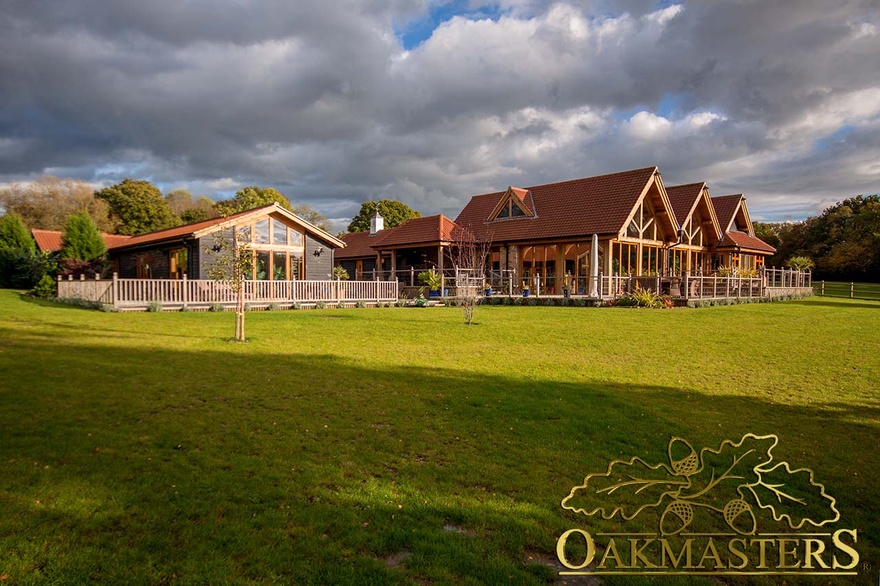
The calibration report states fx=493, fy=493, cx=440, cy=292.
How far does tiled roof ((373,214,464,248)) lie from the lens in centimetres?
3105

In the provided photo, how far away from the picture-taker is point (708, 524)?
393 centimetres

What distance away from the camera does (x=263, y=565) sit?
3.08m

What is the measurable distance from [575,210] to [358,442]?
26.1 metres

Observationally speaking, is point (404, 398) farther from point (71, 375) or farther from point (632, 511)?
point (71, 375)

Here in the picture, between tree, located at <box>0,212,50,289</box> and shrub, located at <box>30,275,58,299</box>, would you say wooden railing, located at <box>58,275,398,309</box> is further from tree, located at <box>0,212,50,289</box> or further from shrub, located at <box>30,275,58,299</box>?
tree, located at <box>0,212,50,289</box>

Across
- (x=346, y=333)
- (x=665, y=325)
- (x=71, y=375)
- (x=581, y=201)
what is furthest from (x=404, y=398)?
(x=581, y=201)

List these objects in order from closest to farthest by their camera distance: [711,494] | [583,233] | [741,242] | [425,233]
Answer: [711,494]
[583,233]
[425,233]
[741,242]

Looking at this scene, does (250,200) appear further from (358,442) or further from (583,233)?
(358,442)

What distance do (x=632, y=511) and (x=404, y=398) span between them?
3.57 meters

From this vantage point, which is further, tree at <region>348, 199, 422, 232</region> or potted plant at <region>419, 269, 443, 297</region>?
tree at <region>348, 199, 422, 232</region>

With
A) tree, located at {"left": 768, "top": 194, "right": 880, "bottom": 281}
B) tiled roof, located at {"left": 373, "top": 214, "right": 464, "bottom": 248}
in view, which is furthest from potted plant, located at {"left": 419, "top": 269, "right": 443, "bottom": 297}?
tree, located at {"left": 768, "top": 194, "right": 880, "bottom": 281}

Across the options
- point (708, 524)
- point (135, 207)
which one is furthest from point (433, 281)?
point (135, 207)

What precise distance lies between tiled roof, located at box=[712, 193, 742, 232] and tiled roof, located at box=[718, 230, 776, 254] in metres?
0.93

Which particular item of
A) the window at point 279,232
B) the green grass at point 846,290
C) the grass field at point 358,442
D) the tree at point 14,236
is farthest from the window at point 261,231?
the green grass at point 846,290
